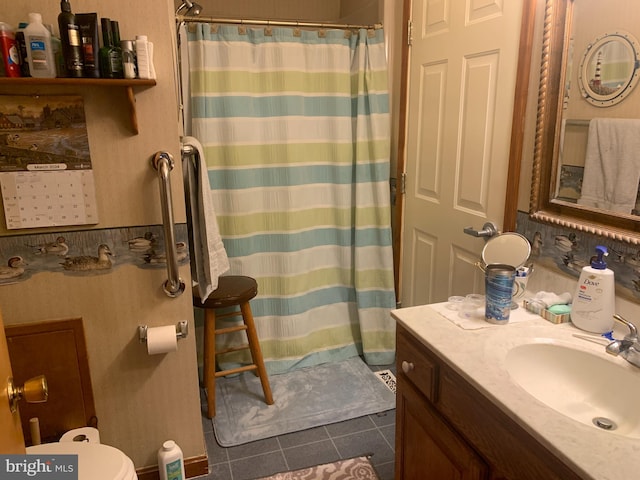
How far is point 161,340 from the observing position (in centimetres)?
161

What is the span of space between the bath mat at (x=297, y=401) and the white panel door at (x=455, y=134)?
0.54 meters

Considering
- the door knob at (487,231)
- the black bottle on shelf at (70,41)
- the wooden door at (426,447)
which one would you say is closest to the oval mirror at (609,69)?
the door knob at (487,231)

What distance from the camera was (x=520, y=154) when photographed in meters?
Answer: 1.64

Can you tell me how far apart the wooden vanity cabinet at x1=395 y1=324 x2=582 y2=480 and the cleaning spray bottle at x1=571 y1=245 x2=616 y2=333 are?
42 cm

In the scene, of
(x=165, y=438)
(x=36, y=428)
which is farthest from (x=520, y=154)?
(x=36, y=428)

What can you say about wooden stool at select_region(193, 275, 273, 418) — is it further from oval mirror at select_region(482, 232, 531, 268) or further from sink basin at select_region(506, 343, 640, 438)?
sink basin at select_region(506, 343, 640, 438)

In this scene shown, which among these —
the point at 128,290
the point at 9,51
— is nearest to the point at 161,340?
the point at 128,290

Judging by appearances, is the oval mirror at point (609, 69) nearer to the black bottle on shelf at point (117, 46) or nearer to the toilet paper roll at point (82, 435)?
the black bottle on shelf at point (117, 46)

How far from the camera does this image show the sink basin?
1.10m

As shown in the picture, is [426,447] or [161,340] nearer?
[426,447]

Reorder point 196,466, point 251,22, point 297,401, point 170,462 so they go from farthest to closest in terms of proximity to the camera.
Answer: point 297,401 < point 251,22 < point 196,466 < point 170,462

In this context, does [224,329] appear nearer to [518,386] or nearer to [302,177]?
[302,177]

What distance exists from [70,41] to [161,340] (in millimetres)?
960

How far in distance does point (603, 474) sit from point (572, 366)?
473 millimetres
